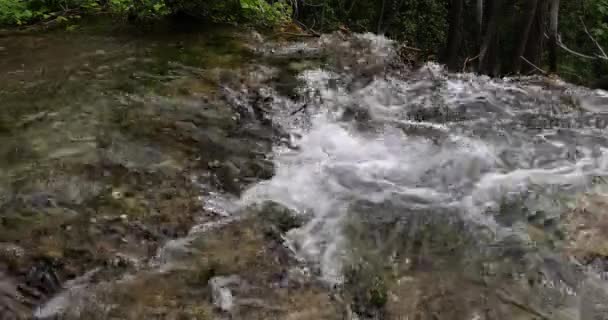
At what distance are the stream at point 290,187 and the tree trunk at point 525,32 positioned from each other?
3470mm

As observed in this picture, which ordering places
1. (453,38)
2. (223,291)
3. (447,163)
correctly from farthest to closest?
(453,38), (447,163), (223,291)

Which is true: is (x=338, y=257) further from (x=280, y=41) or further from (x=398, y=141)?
(x=280, y=41)

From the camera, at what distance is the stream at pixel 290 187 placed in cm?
303

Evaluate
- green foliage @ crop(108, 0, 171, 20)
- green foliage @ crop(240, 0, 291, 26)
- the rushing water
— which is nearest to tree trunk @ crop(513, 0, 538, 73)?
the rushing water

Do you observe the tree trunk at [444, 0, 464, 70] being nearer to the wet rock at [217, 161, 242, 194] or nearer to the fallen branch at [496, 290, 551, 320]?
the wet rock at [217, 161, 242, 194]

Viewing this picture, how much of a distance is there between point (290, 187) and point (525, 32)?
6869mm

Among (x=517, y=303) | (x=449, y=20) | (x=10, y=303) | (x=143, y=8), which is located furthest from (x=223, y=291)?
(x=449, y=20)

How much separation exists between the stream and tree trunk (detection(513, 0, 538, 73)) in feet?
11.4

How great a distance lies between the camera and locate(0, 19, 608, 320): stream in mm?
3027

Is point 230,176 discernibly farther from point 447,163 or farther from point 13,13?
point 13,13

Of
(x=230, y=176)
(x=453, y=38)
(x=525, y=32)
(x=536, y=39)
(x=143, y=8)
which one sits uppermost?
(x=143, y=8)

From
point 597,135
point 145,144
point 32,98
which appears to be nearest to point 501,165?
point 597,135

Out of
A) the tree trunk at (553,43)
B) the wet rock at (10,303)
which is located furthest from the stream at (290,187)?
the tree trunk at (553,43)

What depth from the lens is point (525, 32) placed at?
29.7 ft
